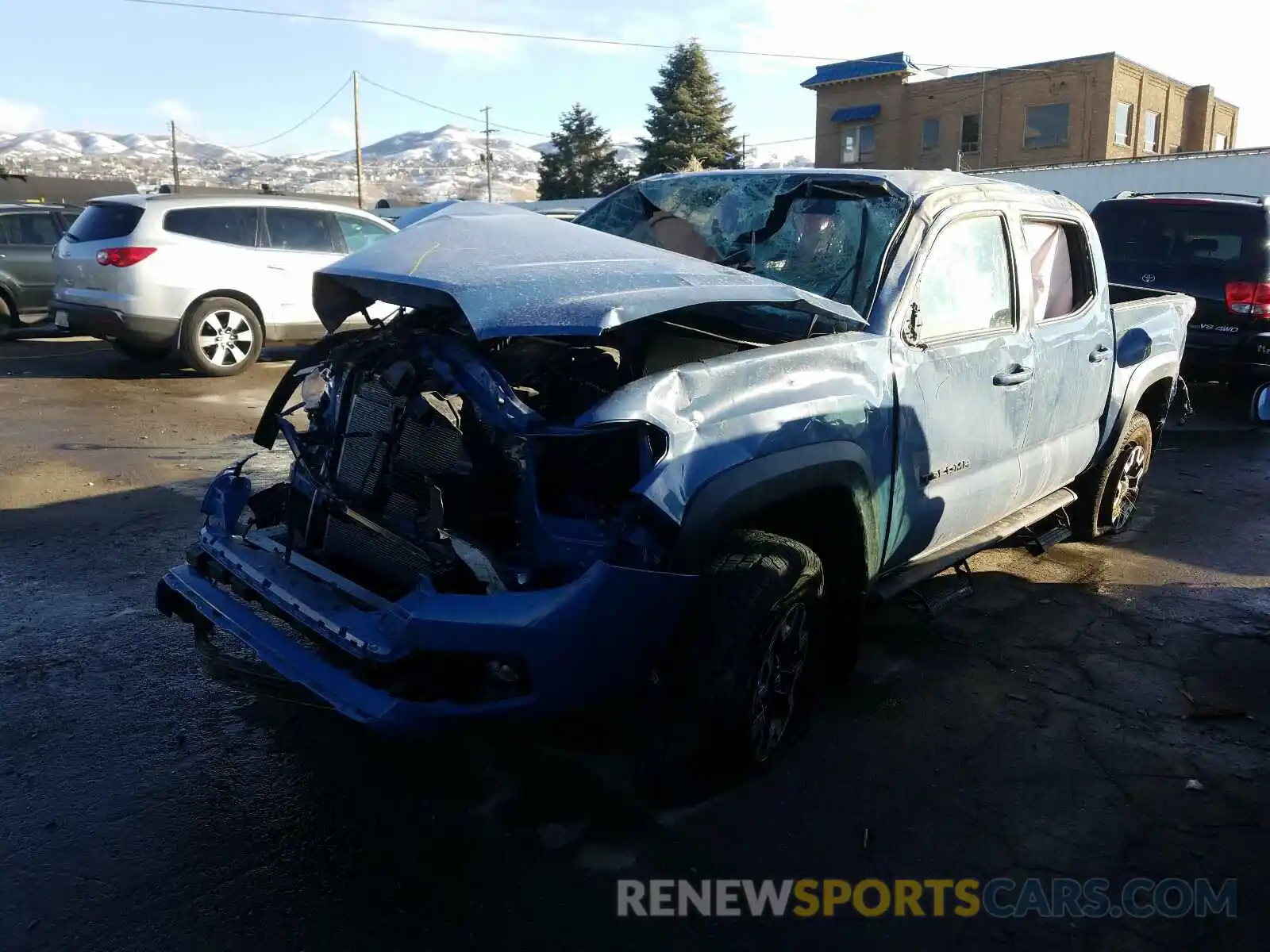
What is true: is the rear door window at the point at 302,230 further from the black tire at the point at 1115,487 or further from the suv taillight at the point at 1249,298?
the suv taillight at the point at 1249,298

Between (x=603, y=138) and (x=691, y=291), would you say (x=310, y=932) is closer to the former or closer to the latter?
(x=691, y=291)

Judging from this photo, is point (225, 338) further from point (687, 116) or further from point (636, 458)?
point (687, 116)

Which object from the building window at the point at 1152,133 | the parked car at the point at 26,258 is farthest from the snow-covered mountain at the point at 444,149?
the parked car at the point at 26,258

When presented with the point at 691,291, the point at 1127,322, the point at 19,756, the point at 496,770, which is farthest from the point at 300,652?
the point at 1127,322

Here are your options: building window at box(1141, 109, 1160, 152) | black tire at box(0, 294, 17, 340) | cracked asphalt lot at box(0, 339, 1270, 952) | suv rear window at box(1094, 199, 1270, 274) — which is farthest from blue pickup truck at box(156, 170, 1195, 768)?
building window at box(1141, 109, 1160, 152)

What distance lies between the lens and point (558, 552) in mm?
2910

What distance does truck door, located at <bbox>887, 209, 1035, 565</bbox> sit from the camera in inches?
146

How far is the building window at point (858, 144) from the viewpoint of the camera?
49.1 m

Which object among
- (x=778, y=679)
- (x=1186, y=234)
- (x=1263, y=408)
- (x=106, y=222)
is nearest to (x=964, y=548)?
(x=1263, y=408)

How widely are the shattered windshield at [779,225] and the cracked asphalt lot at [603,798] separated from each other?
157 centimetres

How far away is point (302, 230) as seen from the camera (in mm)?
11422

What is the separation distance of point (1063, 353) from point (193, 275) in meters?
8.69

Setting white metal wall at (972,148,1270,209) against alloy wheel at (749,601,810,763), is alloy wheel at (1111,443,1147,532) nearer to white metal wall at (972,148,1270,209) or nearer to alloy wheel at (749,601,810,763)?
alloy wheel at (749,601,810,763)

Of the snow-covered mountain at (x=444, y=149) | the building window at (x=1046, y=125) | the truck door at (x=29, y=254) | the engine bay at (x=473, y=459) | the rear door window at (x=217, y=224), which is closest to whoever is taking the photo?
the engine bay at (x=473, y=459)
